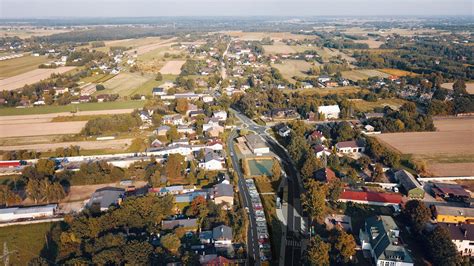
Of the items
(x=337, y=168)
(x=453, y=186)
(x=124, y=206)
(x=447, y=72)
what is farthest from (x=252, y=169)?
(x=447, y=72)

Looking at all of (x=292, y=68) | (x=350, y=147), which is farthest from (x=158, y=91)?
(x=292, y=68)

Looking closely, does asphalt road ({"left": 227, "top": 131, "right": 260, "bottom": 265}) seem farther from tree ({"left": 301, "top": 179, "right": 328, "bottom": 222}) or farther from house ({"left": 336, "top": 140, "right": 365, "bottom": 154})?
house ({"left": 336, "top": 140, "right": 365, "bottom": 154})

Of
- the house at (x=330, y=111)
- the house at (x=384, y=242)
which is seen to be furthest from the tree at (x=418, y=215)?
the house at (x=330, y=111)

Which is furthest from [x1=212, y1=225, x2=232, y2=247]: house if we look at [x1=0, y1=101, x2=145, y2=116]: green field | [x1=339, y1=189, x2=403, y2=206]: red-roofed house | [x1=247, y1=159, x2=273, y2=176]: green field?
[x1=0, y1=101, x2=145, y2=116]: green field

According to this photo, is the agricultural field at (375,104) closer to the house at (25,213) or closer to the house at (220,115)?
the house at (220,115)

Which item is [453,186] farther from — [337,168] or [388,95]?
[388,95]

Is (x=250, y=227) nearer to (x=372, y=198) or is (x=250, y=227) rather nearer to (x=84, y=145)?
(x=372, y=198)
